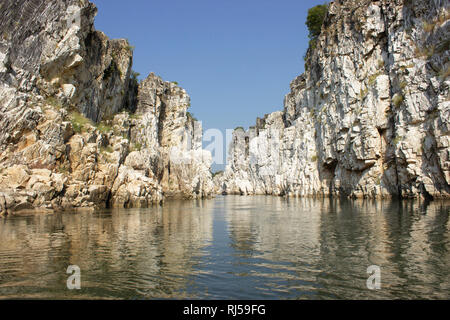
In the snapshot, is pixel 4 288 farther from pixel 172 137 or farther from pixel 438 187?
pixel 172 137

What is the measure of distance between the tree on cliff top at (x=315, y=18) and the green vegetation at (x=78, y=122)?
59.7 meters

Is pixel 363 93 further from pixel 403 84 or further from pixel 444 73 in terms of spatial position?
pixel 444 73

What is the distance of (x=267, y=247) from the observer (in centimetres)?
1673

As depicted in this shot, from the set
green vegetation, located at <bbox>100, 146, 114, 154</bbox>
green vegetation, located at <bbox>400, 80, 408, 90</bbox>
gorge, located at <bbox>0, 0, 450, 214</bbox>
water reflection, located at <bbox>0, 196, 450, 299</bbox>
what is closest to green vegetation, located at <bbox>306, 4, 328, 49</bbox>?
gorge, located at <bbox>0, 0, 450, 214</bbox>

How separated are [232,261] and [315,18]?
85.3 metres

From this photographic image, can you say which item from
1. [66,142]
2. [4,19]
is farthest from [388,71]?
[4,19]

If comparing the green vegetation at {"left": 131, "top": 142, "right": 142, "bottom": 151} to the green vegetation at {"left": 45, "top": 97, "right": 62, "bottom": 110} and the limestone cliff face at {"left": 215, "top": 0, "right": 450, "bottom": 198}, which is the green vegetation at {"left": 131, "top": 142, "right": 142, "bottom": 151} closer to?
the green vegetation at {"left": 45, "top": 97, "right": 62, "bottom": 110}

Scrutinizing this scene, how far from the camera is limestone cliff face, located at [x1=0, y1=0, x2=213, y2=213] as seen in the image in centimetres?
3647

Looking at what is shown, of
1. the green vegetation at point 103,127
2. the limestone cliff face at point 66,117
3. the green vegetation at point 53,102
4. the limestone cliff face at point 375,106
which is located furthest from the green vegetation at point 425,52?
the green vegetation at point 53,102

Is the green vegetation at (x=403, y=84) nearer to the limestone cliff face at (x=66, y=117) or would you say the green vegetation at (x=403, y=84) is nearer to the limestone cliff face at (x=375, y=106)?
the limestone cliff face at (x=375, y=106)

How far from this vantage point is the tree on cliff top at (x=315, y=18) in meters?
86.6

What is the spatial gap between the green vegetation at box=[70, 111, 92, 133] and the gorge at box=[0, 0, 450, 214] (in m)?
0.17

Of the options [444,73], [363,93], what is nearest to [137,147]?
[363,93]
